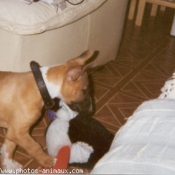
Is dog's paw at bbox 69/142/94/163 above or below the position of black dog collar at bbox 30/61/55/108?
below

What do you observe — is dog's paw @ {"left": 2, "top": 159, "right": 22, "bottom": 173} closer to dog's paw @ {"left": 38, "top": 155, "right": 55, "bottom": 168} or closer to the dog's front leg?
the dog's front leg

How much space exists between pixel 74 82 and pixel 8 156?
0.61 metres

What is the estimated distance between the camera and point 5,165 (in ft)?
6.17

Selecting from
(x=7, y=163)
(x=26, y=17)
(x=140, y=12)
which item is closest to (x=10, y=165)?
(x=7, y=163)

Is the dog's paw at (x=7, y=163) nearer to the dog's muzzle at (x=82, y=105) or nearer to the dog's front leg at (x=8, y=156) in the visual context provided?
the dog's front leg at (x=8, y=156)

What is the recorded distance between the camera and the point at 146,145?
86 centimetres

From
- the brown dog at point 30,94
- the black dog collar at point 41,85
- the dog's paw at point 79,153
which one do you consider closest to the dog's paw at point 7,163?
the brown dog at point 30,94

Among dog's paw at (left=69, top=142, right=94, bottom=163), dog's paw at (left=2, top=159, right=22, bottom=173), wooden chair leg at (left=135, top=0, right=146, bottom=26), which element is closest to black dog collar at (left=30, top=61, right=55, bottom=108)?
dog's paw at (left=69, top=142, right=94, bottom=163)

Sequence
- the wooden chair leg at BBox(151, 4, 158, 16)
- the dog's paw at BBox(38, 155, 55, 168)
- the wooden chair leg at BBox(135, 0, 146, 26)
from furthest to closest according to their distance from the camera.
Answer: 1. the wooden chair leg at BBox(151, 4, 158, 16)
2. the wooden chair leg at BBox(135, 0, 146, 26)
3. the dog's paw at BBox(38, 155, 55, 168)

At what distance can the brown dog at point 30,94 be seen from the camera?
5.65 ft

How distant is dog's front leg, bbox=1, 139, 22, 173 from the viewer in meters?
1.87

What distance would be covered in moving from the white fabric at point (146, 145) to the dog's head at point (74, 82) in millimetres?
699

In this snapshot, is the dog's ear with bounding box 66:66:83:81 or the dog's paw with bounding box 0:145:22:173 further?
the dog's paw with bounding box 0:145:22:173

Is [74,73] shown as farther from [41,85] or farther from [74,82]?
[41,85]
